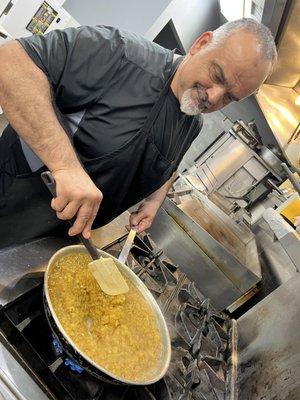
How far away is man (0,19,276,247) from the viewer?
4.07 feet

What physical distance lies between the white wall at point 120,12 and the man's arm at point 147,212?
3026 mm

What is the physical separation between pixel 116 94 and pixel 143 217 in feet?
1.98

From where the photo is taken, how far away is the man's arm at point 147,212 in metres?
1.67

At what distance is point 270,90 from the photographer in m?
3.30

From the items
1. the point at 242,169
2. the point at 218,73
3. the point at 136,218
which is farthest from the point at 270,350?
the point at 242,169

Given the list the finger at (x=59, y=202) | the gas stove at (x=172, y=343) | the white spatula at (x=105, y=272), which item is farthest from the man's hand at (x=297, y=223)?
the finger at (x=59, y=202)

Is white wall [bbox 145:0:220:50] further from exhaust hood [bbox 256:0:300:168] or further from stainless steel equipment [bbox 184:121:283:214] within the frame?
exhaust hood [bbox 256:0:300:168]

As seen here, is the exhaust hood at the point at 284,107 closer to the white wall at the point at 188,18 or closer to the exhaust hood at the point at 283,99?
the exhaust hood at the point at 283,99

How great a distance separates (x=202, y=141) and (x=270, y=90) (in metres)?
2.46

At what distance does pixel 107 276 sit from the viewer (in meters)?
1.11

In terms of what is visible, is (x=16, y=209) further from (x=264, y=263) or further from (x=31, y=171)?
(x=264, y=263)

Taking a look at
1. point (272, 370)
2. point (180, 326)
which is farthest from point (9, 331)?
point (272, 370)

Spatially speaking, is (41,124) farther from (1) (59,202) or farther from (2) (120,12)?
(2) (120,12)

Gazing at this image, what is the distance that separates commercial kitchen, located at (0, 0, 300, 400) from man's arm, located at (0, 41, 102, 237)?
0.30 m
